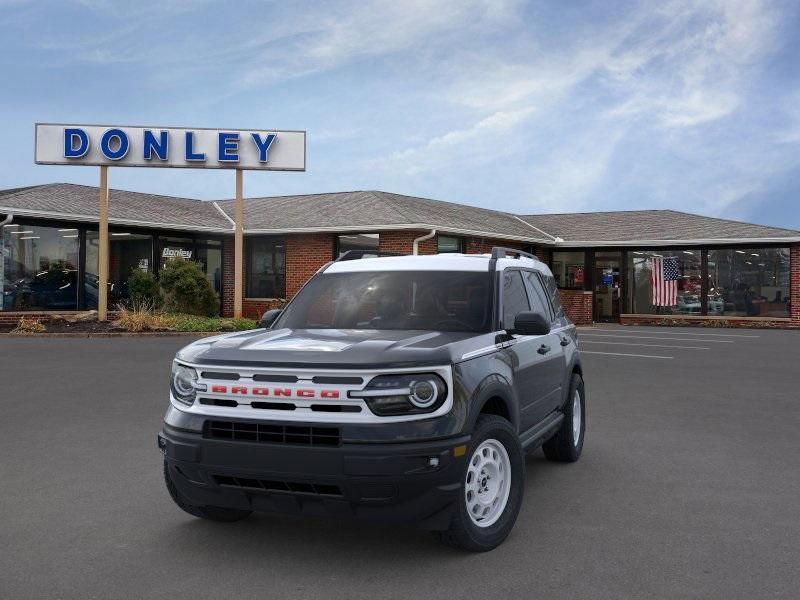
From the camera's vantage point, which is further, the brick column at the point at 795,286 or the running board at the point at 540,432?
the brick column at the point at 795,286

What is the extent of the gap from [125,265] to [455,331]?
76.4ft

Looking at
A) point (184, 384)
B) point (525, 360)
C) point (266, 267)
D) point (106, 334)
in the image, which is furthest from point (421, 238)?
point (184, 384)

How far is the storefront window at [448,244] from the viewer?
26138 millimetres

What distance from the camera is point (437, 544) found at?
470cm

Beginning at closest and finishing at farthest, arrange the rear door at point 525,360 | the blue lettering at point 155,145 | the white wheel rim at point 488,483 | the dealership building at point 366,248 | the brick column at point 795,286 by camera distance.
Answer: the white wheel rim at point 488,483, the rear door at point 525,360, the blue lettering at point 155,145, the dealership building at point 366,248, the brick column at point 795,286

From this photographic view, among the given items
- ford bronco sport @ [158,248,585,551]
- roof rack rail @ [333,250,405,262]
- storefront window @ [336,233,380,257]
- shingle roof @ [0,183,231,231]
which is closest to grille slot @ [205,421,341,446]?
ford bronco sport @ [158,248,585,551]

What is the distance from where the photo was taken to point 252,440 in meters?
4.24

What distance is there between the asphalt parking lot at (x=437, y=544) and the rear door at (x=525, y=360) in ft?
2.23

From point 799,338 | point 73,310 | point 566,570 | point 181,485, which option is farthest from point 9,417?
point 799,338

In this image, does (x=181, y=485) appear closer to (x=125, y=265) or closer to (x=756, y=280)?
(x=125, y=265)

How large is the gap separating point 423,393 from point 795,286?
89.8 feet

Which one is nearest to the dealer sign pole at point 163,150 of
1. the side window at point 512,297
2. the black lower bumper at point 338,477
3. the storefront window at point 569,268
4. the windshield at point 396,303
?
the storefront window at point 569,268

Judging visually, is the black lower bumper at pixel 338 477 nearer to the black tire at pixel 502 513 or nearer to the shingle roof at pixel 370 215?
the black tire at pixel 502 513

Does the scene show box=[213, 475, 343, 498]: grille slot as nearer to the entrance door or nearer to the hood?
the hood
